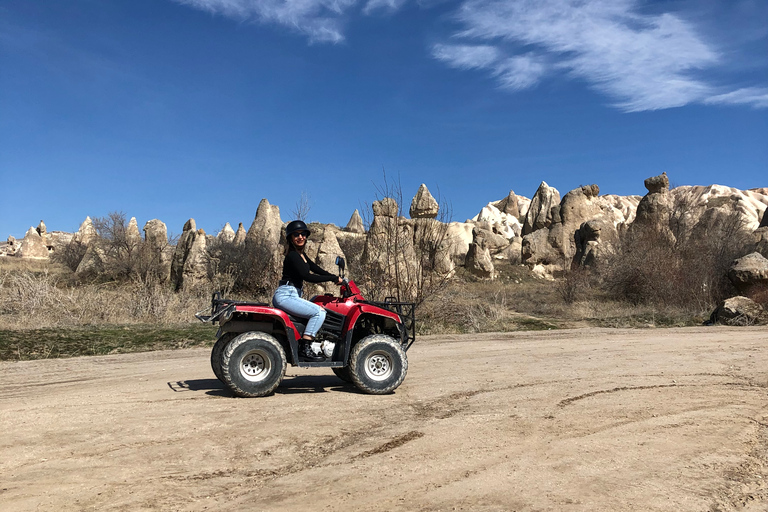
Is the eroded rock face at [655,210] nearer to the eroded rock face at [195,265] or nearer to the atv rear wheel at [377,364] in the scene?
the eroded rock face at [195,265]

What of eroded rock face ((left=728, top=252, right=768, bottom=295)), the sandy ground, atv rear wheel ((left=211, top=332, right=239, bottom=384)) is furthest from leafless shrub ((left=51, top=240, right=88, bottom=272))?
eroded rock face ((left=728, top=252, right=768, bottom=295))

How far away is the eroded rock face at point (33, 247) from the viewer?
61.7m

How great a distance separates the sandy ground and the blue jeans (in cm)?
93

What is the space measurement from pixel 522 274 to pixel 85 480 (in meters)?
45.0

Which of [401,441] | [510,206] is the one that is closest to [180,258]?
[401,441]

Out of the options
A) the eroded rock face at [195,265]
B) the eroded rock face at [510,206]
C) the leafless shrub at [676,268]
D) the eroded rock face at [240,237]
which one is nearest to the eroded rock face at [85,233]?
the eroded rock face at [240,237]

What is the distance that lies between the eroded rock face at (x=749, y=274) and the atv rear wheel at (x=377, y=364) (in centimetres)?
1791

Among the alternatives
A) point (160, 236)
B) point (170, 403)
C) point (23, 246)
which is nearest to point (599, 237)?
point (160, 236)

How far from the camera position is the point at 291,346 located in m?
7.57

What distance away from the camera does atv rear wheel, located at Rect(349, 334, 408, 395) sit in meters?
7.80

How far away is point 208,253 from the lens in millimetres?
33781

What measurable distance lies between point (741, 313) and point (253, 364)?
54.3ft

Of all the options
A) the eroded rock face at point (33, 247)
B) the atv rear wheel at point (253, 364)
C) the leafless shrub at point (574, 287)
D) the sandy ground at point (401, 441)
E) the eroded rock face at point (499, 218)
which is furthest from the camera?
the eroded rock face at point (499, 218)

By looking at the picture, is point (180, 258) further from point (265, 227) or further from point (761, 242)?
point (761, 242)
